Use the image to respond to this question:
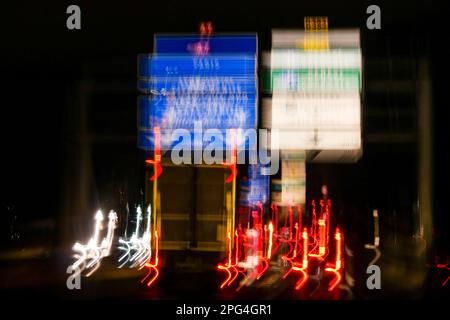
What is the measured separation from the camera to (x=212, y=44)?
156 inches

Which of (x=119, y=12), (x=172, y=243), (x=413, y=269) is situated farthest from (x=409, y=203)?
(x=119, y=12)

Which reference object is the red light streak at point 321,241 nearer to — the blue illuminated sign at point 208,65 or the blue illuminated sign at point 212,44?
the blue illuminated sign at point 208,65

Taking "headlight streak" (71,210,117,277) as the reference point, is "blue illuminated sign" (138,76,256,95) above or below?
above

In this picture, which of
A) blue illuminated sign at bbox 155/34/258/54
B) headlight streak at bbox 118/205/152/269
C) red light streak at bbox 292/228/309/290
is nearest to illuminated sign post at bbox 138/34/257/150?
blue illuminated sign at bbox 155/34/258/54

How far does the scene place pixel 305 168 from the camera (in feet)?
13.0

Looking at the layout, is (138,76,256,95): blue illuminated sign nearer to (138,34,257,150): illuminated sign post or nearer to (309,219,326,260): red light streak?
(138,34,257,150): illuminated sign post

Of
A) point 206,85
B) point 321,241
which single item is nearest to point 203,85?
point 206,85

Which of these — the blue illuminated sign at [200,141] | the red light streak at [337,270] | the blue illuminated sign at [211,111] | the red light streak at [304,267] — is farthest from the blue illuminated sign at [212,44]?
the red light streak at [337,270]

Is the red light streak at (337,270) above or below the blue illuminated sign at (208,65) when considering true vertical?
below

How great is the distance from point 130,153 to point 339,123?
1.58 m

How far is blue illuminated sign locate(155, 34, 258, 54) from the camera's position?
396cm

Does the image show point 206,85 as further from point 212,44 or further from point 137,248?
point 137,248

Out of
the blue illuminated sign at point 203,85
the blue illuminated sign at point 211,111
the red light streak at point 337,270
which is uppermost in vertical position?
the blue illuminated sign at point 203,85

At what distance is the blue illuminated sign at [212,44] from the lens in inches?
156
